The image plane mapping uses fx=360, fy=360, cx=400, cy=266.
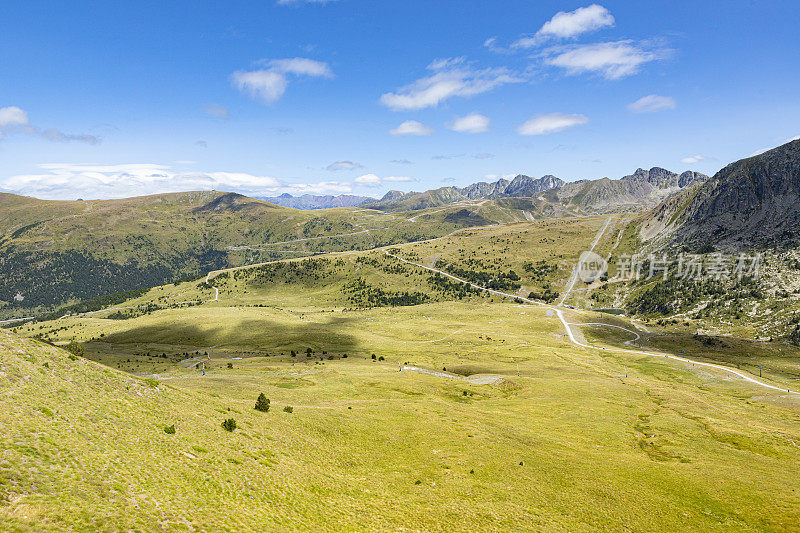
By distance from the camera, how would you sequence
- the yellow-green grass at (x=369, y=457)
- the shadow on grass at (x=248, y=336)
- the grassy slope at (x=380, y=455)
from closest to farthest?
the yellow-green grass at (x=369, y=457) → the grassy slope at (x=380, y=455) → the shadow on grass at (x=248, y=336)

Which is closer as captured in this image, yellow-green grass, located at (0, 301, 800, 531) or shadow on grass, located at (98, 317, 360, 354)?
yellow-green grass, located at (0, 301, 800, 531)

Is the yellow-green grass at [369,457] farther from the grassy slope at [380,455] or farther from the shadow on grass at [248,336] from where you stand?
the shadow on grass at [248,336]

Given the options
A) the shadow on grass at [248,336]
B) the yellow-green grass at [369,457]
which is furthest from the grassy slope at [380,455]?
the shadow on grass at [248,336]

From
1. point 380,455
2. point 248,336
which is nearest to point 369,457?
point 380,455

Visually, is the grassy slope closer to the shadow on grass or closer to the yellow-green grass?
the yellow-green grass

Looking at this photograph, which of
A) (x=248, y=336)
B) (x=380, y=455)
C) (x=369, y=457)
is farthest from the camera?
(x=248, y=336)

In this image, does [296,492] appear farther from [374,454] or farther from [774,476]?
[774,476]

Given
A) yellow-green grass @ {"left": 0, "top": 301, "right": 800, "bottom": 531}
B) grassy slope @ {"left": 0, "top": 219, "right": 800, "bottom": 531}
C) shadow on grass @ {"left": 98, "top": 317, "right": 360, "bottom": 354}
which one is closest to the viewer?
yellow-green grass @ {"left": 0, "top": 301, "right": 800, "bottom": 531}

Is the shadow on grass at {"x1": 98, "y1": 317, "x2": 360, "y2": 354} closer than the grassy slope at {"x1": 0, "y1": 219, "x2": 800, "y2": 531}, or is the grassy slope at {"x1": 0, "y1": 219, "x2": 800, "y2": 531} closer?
the grassy slope at {"x1": 0, "y1": 219, "x2": 800, "y2": 531}

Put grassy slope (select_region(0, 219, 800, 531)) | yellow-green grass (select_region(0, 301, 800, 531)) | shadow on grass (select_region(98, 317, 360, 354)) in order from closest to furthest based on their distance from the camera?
yellow-green grass (select_region(0, 301, 800, 531)) → grassy slope (select_region(0, 219, 800, 531)) → shadow on grass (select_region(98, 317, 360, 354))

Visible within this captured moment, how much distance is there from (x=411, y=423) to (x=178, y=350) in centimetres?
11784

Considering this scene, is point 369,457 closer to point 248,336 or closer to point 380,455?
point 380,455

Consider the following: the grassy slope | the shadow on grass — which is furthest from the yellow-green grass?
the shadow on grass

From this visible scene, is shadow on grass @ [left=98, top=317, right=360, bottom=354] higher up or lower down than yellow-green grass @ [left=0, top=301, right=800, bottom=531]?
lower down
